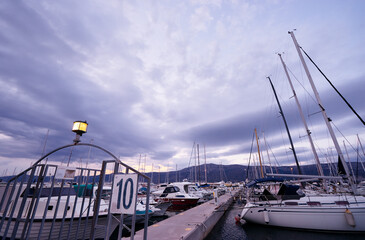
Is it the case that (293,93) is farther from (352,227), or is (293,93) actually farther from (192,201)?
(192,201)

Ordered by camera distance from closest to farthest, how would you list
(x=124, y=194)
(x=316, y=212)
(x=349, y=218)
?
(x=124, y=194)
(x=349, y=218)
(x=316, y=212)

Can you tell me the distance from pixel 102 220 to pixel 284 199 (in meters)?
11.4

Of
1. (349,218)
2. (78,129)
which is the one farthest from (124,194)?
(349,218)

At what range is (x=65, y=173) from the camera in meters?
3.93

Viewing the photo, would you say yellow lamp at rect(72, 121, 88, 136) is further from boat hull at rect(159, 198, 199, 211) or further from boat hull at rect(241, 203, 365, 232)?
boat hull at rect(159, 198, 199, 211)

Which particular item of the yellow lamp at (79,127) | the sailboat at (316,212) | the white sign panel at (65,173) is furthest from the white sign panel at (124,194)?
the sailboat at (316,212)

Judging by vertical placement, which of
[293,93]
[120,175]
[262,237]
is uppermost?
[293,93]

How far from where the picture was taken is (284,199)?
11133 mm

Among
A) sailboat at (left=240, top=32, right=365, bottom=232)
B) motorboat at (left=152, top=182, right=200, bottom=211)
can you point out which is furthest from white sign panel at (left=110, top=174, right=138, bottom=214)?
motorboat at (left=152, top=182, right=200, bottom=211)

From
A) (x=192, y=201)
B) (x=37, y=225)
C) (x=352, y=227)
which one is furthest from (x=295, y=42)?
(x=37, y=225)

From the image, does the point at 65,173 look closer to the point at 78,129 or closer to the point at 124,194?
the point at 78,129

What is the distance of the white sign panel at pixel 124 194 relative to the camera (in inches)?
132

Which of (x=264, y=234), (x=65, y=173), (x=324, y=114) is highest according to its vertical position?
(x=324, y=114)

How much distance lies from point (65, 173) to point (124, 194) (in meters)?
1.67
